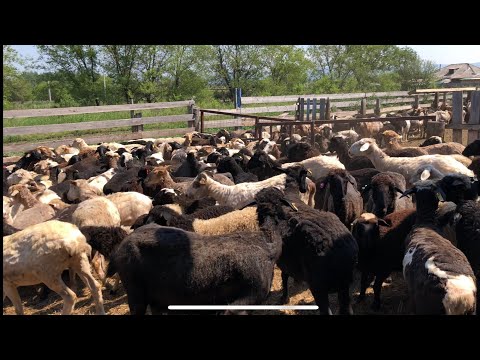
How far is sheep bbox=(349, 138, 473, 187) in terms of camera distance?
838 centimetres

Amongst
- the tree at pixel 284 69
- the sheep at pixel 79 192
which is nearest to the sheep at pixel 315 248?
the sheep at pixel 79 192

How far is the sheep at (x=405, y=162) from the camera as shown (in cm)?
838

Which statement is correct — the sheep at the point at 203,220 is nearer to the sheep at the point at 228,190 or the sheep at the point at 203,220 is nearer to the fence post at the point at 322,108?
the sheep at the point at 228,190

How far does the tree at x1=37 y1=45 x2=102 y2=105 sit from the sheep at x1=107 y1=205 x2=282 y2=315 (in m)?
12.7

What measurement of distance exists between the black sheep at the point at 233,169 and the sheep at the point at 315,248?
3.96 meters

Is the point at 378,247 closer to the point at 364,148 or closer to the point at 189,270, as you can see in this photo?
the point at 189,270

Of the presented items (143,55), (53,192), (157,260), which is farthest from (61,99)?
(157,260)

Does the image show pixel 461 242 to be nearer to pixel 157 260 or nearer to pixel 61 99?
pixel 157 260

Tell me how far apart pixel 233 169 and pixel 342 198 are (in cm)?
331

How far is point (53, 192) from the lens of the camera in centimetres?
903

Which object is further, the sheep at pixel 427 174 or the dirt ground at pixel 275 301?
the sheep at pixel 427 174

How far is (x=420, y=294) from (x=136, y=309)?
9.08 ft

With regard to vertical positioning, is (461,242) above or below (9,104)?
below

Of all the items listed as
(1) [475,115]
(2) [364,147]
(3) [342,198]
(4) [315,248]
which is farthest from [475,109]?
(4) [315,248]
